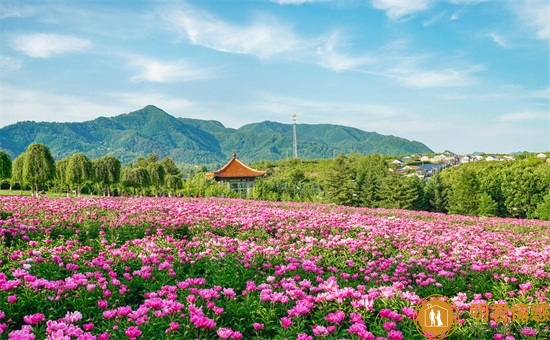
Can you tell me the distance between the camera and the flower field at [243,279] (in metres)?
3.24

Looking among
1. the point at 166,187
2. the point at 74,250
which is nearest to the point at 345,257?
the point at 74,250

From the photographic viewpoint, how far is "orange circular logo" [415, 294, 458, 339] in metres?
3.39

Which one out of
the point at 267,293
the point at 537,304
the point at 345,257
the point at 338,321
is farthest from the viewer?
the point at 345,257

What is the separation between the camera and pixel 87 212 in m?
8.73

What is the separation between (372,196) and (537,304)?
3353 cm

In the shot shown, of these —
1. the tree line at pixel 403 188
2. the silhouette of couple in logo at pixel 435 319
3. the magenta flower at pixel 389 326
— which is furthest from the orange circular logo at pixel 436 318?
the tree line at pixel 403 188

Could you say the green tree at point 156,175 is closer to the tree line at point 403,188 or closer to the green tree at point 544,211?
the tree line at point 403,188

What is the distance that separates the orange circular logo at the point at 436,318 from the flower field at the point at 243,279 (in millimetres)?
78

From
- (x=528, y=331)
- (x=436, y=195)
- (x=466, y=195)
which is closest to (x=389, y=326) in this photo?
(x=528, y=331)

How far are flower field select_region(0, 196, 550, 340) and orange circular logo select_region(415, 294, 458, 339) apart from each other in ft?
0.26

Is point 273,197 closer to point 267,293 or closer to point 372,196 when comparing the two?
point 372,196

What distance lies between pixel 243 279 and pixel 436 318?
2025 millimetres

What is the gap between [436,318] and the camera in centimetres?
363

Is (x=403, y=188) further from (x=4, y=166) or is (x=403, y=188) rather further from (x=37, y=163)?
(x=4, y=166)
